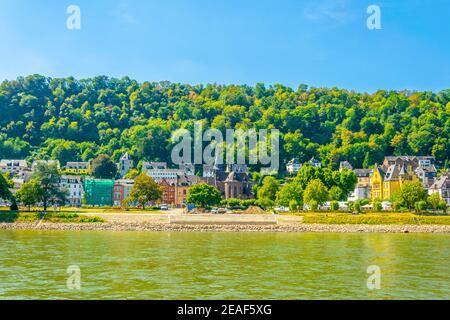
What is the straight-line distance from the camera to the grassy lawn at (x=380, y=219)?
62812 millimetres

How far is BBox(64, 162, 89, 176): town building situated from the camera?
133m

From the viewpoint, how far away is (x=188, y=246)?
40.4 m

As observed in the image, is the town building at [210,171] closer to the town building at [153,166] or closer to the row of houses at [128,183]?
the row of houses at [128,183]

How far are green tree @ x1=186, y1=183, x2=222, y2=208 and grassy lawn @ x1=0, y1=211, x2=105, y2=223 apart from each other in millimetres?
18108

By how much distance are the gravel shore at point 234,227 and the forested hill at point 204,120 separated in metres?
78.1

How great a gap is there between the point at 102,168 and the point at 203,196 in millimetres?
53316

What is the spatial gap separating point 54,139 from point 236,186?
74.8 metres

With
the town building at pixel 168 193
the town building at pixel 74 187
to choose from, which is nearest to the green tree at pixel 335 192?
the town building at pixel 168 193

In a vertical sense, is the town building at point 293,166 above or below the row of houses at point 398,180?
above

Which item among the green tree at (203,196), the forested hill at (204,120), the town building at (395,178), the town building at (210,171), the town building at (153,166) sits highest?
the forested hill at (204,120)

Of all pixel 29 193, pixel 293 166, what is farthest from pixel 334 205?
pixel 293 166

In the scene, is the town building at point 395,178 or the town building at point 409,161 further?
the town building at point 409,161
